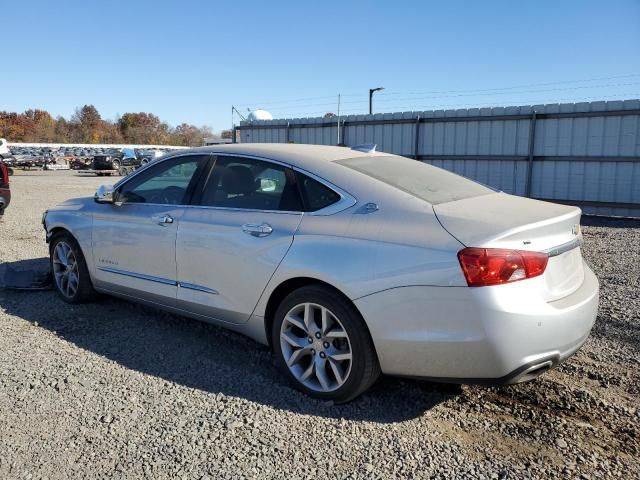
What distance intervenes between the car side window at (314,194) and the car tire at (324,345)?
1.75 ft

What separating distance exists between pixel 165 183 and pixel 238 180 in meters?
0.90

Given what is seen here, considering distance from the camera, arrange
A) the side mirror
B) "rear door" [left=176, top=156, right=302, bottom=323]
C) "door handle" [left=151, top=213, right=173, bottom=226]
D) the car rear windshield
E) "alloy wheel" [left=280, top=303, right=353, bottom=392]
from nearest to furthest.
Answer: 1. "alloy wheel" [left=280, top=303, right=353, bottom=392]
2. the car rear windshield
3. "rear door" [left=176, top=156, right=302, bottom=323]
4. "door handle" [left=151, top=213, right=173, bottom=226]
5. the side mirror

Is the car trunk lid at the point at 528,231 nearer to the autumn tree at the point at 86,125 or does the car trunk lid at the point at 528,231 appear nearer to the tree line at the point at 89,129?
the tree line at the point at 89,129

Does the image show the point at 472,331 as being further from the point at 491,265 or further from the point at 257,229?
the point at 257,229

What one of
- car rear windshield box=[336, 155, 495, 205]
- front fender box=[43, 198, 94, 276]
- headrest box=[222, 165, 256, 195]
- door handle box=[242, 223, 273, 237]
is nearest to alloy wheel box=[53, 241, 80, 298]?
front fender box=[43, 198, 94, 276]

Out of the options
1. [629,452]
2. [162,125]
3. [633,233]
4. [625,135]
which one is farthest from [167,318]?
[162,125]

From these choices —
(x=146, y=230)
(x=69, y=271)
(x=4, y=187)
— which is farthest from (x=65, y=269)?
(x=4, y=187)

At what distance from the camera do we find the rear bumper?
2.82m

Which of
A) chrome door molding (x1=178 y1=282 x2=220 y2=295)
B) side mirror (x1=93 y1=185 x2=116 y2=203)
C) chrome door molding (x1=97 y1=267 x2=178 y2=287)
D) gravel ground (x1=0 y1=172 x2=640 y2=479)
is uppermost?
side mirror (x1=93 y1=185 x2=116 y2=203)

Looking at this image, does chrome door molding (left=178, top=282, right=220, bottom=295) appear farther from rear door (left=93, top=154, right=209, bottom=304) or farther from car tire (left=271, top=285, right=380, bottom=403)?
car tire (left=271, top=285, right=380, bottom=403)

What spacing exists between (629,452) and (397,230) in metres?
1.66

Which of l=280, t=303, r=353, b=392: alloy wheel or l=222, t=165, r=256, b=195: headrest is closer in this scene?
l=280, t=303, r=353, b=392: alloy wheel

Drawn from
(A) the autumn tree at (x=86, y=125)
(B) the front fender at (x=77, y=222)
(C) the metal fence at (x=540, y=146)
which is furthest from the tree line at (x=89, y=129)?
(B) the front fender at (x=77, y=222)

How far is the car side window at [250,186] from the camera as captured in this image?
374cm
